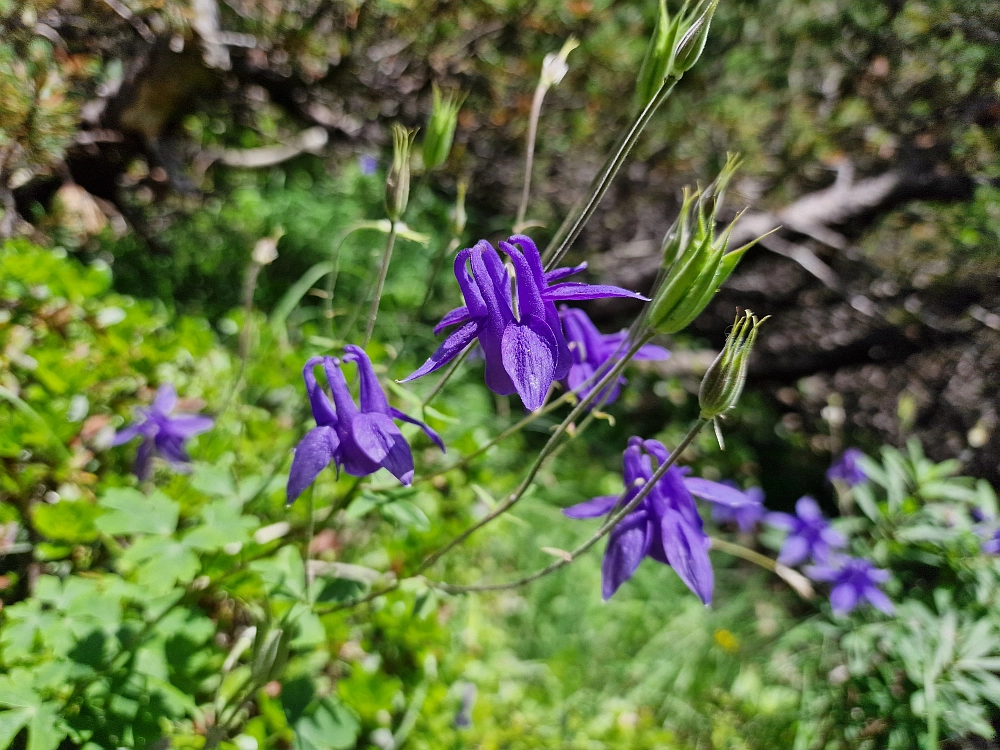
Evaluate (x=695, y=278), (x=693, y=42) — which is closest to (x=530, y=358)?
(x=695, y=278)

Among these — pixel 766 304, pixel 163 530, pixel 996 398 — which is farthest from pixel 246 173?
pixel 996 398

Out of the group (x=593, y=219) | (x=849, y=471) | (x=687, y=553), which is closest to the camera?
(x=687, y=553)

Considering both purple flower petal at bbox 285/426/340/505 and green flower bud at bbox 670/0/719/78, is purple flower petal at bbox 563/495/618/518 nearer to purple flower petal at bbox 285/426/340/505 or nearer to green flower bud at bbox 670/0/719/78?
purple flower petal at bbox 285/426/340/505

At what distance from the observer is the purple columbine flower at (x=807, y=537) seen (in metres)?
2.31

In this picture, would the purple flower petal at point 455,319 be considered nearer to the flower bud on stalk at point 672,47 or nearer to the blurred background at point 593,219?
the flower bud on stalk at point 672,47

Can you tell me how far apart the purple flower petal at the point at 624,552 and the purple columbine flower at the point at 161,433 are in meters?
1.00

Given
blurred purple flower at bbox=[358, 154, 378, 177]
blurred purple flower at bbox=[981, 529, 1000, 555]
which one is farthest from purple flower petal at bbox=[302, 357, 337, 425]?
blurred purple flower at bbox=[358, 154, 378, 177]

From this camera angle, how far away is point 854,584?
211cm

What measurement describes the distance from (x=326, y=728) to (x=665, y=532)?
0.79 metres

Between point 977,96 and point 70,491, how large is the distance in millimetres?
3669

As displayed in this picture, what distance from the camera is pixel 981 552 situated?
198cm

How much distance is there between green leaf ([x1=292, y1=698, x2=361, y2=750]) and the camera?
119 centimetres

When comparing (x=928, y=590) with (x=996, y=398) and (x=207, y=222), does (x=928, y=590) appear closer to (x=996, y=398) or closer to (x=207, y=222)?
(x=996, y=398)

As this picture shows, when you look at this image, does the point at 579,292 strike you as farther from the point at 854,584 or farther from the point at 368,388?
the point at 854,584
